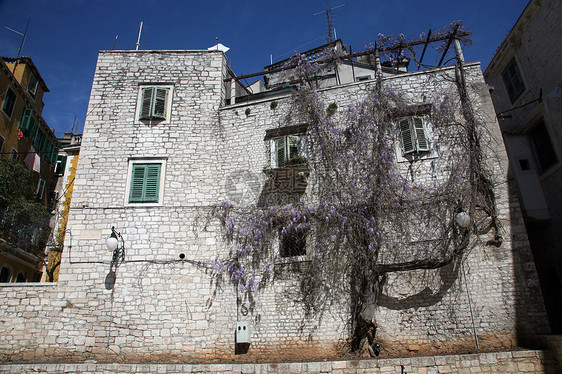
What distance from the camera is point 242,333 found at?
34.2 ft

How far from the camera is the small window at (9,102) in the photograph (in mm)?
17484

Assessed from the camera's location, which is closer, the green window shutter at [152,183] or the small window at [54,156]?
the green window shutter at [152,183]

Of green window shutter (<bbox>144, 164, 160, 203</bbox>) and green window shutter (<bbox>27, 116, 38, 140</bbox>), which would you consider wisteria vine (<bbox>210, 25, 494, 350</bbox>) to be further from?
green window shutter (<bbox>27, 116, 38, 140</bbox>)

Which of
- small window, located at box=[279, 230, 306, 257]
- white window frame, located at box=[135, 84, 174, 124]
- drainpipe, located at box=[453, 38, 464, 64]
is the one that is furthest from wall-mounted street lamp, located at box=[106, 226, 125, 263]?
drainpipe, located at box=[453, 38, 464, 64]

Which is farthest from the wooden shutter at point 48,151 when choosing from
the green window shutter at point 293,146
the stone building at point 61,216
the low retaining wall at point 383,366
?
the green window shutter at point 293,146

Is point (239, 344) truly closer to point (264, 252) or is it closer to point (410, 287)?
point (264, 252)

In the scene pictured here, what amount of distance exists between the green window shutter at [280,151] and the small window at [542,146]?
371 inches

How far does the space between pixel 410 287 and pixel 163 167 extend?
8721 mm

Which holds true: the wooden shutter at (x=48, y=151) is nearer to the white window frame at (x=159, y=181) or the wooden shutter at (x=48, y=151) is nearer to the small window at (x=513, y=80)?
the white window frame at (x=159, y=181)

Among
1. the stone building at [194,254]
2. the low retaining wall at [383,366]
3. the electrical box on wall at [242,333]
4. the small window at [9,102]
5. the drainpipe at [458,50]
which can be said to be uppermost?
the small window at [9,102]

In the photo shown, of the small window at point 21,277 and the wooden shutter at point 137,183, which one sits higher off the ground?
the wooden shutter at point 137,183

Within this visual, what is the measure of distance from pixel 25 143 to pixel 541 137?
23.3 meters

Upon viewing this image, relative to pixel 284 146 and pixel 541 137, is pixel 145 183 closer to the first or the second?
pixel 284 146

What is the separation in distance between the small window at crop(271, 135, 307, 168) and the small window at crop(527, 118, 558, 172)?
877cm
